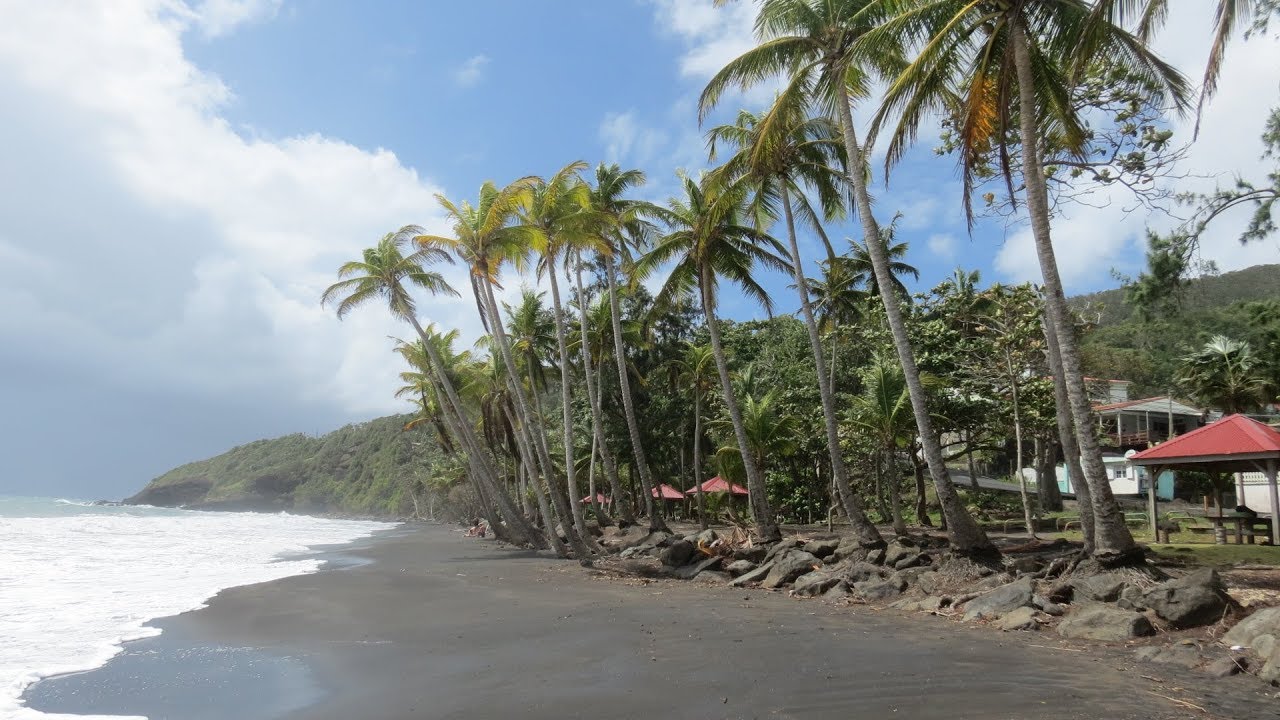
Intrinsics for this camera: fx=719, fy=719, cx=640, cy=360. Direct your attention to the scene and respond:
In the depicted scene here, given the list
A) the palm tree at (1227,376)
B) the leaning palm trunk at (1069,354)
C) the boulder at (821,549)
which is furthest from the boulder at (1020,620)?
the palm tree at (1227,376)

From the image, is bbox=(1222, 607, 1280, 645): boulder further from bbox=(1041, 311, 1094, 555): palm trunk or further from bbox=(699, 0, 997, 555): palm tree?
bbox=(699, 0, 997, 555): palm tree

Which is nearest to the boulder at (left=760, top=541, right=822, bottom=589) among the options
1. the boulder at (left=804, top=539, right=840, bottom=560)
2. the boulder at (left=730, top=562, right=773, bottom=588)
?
the boulder at (left=730, top=562, right=773, bottom=588)

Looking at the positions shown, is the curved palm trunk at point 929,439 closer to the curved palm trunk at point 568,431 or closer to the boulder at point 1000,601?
the boulder at point 1000,601

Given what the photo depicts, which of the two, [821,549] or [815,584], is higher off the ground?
[821,549]

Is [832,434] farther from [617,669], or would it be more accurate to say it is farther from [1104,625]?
[617,669]

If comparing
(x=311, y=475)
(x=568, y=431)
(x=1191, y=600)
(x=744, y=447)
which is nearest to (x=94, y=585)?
(x=568, y=431)

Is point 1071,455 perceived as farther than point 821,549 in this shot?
No

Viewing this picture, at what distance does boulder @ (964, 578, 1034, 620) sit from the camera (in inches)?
364

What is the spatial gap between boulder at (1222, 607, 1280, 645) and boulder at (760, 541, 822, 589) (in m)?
7.25

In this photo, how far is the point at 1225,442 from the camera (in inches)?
482

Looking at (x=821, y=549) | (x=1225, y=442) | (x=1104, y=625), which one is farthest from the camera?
(x=821, y=549)

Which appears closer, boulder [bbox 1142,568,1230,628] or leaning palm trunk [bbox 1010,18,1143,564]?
boulder [bbox 1142,568,1230,628]

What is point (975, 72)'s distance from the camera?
10922mm

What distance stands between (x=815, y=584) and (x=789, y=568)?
1268mm
